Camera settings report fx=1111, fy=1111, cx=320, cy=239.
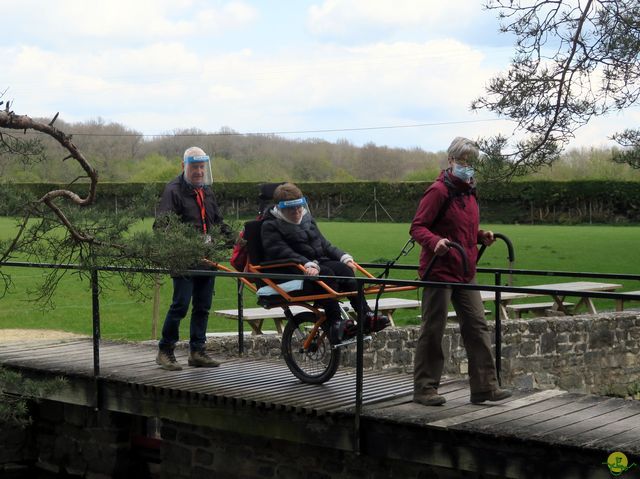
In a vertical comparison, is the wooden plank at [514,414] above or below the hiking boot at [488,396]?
below

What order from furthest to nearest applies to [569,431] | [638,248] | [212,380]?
[638,248], [212,380], [569,431]

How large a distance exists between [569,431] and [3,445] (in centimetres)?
574

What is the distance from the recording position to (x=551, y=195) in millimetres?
51031

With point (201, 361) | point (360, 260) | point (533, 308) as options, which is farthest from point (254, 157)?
point (201, 361)

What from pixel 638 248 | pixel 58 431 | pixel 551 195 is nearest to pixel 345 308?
pixel 58 431

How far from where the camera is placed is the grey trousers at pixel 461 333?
7121 mm

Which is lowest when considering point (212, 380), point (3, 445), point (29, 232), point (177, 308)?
point (3, 445)

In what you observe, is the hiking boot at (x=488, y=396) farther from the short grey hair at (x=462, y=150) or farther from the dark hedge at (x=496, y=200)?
the dark hedge at (x=496, y=200)

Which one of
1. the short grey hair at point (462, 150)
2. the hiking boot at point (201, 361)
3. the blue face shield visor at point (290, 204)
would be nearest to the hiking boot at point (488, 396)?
the short grey hair at point (462, 150)

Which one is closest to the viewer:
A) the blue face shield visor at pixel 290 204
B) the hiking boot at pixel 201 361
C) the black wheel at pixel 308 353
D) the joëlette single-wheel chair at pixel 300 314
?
the joëlette single-wheel chair at pixel 300 314

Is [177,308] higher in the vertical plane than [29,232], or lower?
lower

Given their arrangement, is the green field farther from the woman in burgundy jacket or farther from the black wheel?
the woman in burgundy jacket

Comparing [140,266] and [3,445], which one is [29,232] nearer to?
[140,266]

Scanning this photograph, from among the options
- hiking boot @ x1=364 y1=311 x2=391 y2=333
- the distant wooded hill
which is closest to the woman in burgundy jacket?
hiking boot @ x1=364 y1=311 x2=391 y2=333
